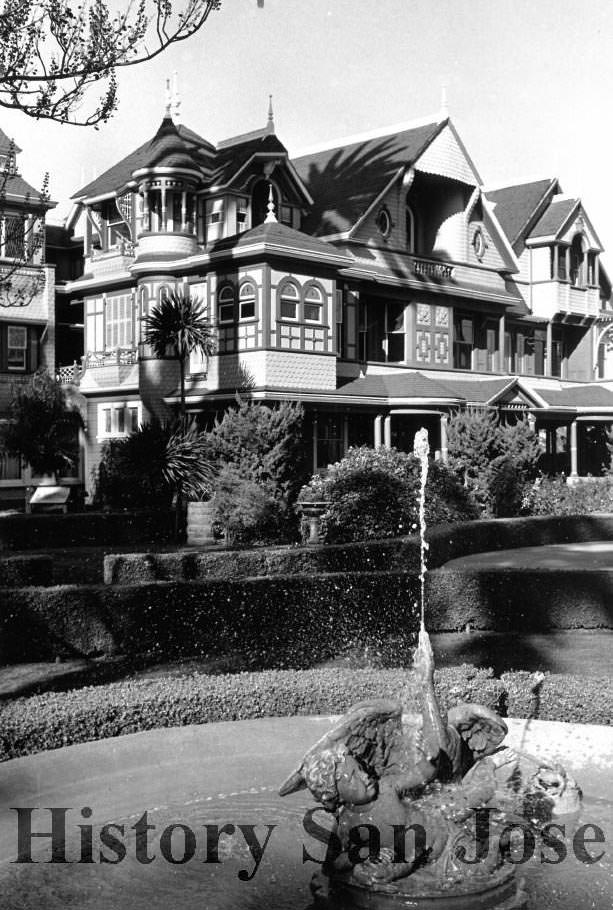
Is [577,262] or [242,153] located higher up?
[242,153]

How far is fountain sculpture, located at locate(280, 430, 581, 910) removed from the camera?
22.4ft

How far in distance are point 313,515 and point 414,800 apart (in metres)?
18.4

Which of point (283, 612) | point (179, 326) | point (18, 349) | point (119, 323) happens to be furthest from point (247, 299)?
point (283, 612)

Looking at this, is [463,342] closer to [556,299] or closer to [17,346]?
[556,299]

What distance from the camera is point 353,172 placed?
37.6 metres

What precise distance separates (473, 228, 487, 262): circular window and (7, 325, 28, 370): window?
1714 cm

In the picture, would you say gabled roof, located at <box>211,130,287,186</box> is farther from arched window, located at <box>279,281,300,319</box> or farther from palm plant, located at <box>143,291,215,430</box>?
palm plant, located at <box>143,291,215,430</box>

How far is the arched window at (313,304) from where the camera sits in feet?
104

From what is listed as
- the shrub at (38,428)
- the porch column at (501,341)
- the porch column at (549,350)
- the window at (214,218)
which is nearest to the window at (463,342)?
the porch column at (501,341)

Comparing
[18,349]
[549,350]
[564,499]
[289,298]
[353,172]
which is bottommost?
[564,499]

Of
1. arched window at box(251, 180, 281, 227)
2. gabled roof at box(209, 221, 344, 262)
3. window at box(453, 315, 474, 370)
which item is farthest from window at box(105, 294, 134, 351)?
window at box(453, 315, 474, 370)

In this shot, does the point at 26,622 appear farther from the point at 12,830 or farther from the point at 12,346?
the point at 12,346

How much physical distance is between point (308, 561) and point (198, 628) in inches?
163

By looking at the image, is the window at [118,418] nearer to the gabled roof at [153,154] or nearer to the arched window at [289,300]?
the arched window at [289,300]
